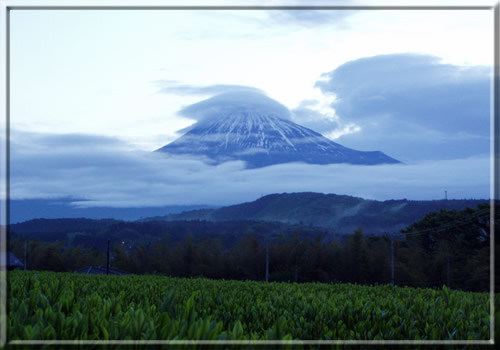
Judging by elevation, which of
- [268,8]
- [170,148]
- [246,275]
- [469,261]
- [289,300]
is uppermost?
[268,8]

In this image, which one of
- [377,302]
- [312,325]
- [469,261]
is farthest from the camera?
[469,261]

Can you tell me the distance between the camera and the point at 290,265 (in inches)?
2721

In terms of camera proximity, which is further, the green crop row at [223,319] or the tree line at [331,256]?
the tree line at [331,256]

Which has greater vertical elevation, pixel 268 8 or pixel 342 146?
pixel 268 8

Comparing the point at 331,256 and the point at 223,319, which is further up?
the point at 223,319

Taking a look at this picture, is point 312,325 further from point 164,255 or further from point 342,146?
point 164,255

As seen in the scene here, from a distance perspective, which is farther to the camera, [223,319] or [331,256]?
[331,256]

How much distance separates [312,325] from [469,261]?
5177 centimetres

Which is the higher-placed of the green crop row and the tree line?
the green crop row

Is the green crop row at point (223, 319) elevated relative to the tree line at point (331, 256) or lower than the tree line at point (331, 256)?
elevated

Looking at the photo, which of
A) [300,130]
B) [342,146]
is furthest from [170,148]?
[342,146]

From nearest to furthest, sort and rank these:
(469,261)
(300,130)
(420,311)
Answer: (300,130)
(420,311)
(469,261)

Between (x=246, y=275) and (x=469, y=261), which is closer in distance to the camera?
(x=469, y=261)

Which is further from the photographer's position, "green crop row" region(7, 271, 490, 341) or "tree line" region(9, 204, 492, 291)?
"tree line" region(9, 204, 492, 291)
